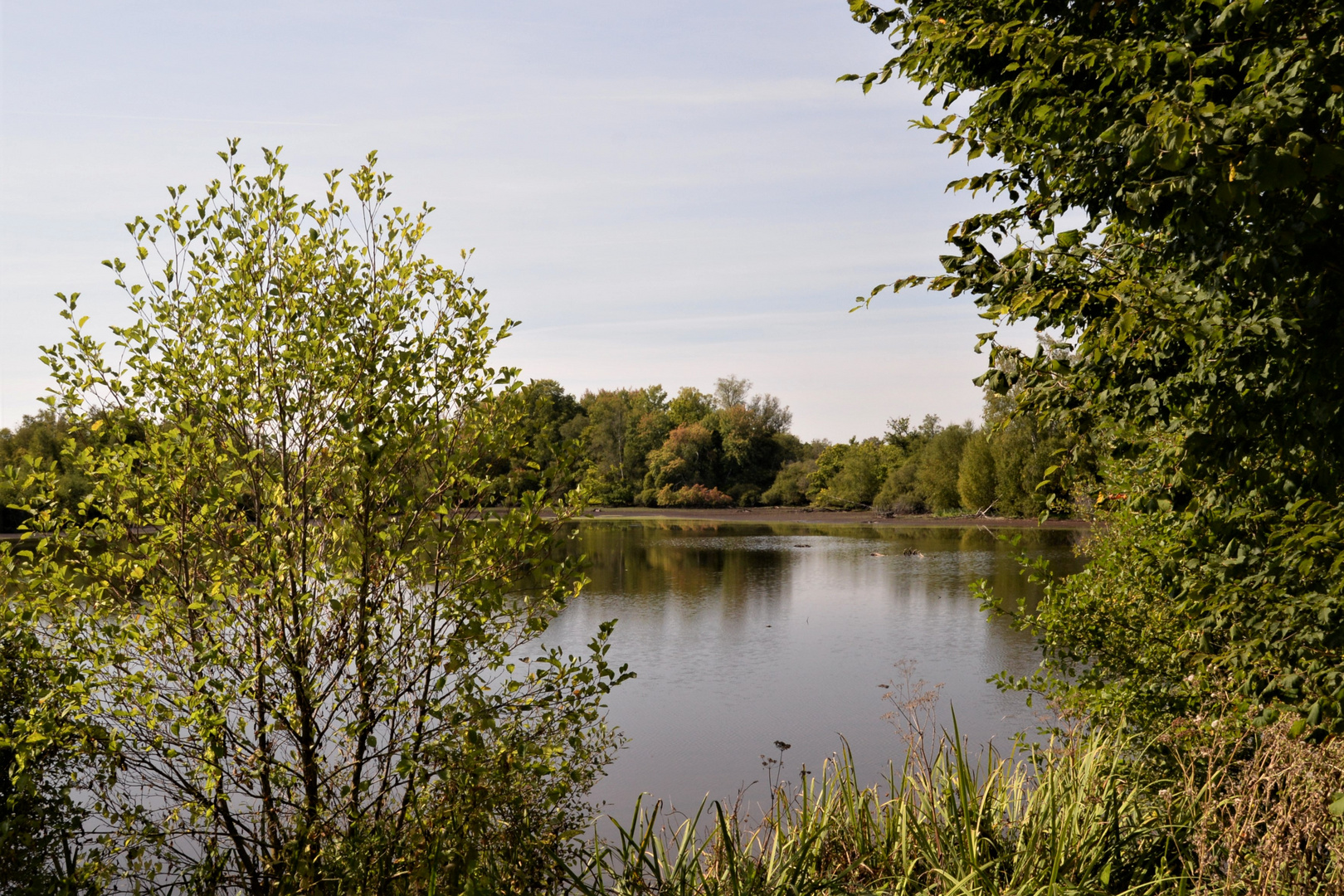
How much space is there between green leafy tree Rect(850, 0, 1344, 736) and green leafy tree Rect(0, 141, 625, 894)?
231cm

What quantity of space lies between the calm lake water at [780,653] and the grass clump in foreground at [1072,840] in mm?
2494

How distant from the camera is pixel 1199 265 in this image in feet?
11.0

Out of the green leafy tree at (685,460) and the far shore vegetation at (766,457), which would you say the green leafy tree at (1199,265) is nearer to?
the far shore vegetation at (766,457)

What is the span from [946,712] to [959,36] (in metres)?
9.81

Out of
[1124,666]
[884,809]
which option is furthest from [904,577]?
[884,809]

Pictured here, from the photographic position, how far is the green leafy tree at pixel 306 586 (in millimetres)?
4027

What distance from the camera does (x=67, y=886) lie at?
13.3 feet

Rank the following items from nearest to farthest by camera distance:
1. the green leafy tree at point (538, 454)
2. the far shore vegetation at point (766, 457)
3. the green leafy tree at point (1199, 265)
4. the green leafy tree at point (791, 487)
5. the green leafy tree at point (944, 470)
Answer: the green leafy tree at point (1199, 265) → the green leafy tree at point (538, 454) → the far shore vegetation at point (766, 457) → the green leafy tree at point (944, 470) → the green leafy tree at point (791, 487)

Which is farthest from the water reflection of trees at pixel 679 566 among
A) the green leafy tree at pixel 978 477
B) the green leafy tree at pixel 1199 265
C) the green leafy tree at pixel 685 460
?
the green leafy tree at pixel 685 460

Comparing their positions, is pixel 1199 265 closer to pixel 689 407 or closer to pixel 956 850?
pixel 956 850

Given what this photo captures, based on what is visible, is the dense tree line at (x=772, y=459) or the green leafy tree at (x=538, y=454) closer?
the green leafy tree at (x=538, y=454)

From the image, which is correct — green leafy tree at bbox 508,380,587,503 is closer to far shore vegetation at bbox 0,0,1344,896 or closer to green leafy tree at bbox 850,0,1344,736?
far shore vegetation at bbox 0,0,1344,896

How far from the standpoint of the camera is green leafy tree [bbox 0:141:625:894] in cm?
403

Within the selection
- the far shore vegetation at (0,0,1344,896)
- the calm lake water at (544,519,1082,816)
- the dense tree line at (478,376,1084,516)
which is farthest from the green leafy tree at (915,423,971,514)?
the far shore vegetation at (0,0,1344,896)
